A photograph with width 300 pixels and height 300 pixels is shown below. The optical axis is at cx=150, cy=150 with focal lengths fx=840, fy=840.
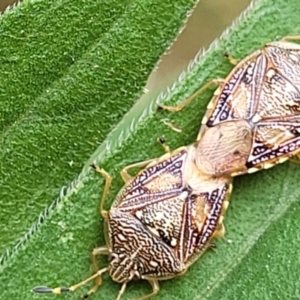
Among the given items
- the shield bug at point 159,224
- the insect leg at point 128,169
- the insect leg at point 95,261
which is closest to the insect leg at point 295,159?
the shield bug at point 159,224

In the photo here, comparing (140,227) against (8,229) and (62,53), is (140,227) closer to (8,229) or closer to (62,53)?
(8,229)

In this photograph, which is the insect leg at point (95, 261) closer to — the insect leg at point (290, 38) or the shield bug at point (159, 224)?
the shield bug at point (159, 224)

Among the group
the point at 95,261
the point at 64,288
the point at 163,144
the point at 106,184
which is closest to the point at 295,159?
the point at 163,144

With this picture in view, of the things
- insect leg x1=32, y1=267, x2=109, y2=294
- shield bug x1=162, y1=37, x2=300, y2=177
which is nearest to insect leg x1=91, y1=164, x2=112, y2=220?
insect leg x1=32, y1=267, x2=109, y2=294

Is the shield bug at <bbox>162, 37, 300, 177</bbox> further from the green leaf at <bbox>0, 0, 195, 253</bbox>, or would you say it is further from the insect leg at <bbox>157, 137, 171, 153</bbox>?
the green leaf at <bbox>0, 0, 195, 253</bbox>

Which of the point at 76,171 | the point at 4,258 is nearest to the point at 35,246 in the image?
the point at 4,258

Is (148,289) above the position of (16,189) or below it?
below
